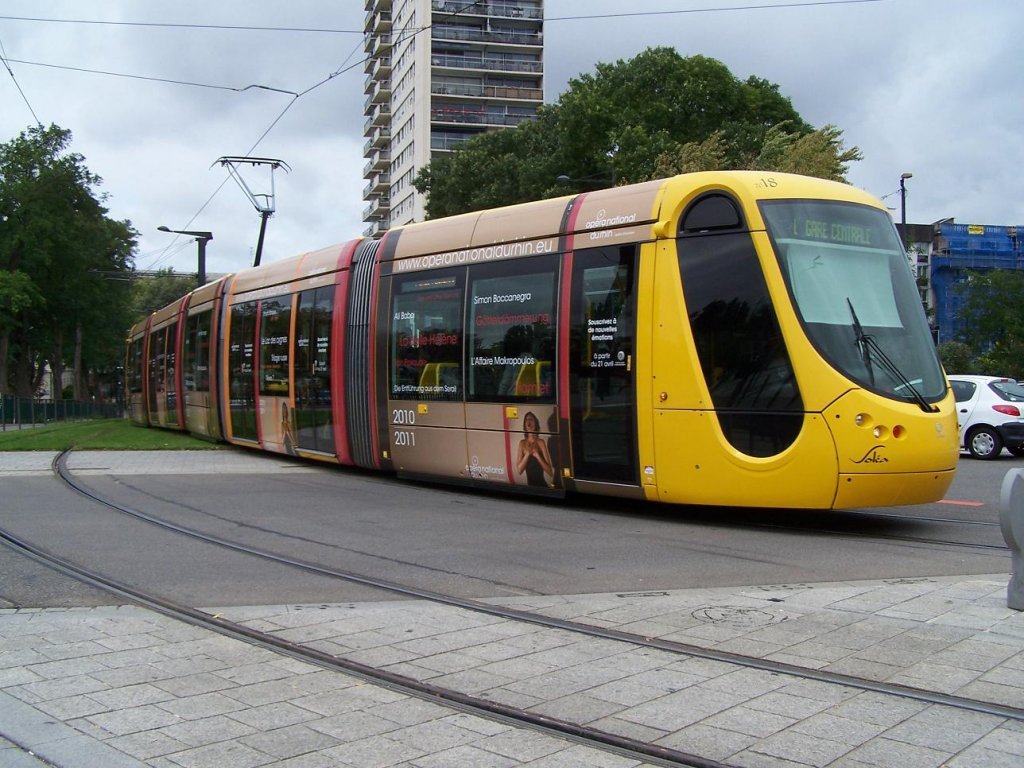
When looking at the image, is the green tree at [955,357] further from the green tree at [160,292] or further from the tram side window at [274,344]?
the green tree at [160,292]

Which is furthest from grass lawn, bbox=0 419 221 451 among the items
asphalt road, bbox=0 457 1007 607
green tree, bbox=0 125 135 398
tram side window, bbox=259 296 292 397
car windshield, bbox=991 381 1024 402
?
green tree, bbox=0 125 135 398

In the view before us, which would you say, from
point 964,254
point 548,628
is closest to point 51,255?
point 548,628

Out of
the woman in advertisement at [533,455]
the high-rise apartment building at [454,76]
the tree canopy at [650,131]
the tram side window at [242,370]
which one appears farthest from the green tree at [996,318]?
the high-rise apartment building at [454,76]

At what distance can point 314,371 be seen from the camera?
602 inches

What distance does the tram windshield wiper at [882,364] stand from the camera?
8.56 meters

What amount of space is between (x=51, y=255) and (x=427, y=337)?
4344 centimetres

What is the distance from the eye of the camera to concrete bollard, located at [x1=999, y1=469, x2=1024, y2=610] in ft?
19.0

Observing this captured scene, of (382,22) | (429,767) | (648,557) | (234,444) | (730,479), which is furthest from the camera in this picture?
(382,22)

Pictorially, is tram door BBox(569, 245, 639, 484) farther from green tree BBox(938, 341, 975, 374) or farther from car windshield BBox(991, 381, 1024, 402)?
green tree BBox(938, 341, 975, 374)

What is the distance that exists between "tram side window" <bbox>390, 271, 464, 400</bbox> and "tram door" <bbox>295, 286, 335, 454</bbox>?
2.17 metres

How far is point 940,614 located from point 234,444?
57.1ft

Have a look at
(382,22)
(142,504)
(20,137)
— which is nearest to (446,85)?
(382,22)

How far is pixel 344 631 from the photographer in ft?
18.6

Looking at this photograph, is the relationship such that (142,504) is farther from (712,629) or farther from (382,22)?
(382,22)
